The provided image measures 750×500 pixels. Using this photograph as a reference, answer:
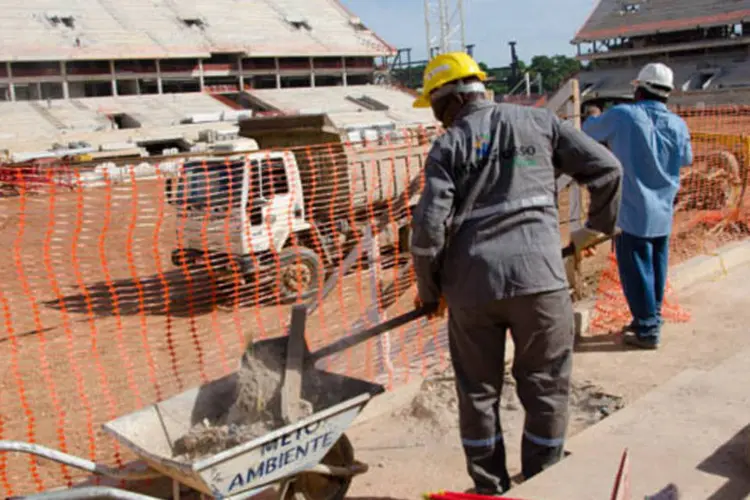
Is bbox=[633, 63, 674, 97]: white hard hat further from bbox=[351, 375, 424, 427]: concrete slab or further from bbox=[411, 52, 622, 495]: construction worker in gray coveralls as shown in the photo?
bbox=[351, 375, 424, 427]: concrete slab

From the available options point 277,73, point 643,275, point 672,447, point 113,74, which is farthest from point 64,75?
point 672,447

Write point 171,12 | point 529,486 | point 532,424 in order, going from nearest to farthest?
1. point 529,486
2. point 532,424
3. point 171,12

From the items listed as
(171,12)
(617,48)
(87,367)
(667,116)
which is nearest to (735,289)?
(667,116)

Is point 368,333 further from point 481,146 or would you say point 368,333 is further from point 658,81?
point 658,81

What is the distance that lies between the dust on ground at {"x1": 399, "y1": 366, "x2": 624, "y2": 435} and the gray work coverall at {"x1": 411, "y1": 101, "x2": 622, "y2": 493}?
124 centimetres

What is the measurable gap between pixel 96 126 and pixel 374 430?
115 feet

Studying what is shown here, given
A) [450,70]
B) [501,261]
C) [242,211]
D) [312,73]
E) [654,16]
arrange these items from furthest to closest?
1. [654,16]
2. [312,73]
3. [242,211]
4. [450,70]
5. [501,261]

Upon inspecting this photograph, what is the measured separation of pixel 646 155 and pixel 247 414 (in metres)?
3.47

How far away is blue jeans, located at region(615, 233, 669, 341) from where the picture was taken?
581cm

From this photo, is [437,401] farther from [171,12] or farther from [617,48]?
[617,48]

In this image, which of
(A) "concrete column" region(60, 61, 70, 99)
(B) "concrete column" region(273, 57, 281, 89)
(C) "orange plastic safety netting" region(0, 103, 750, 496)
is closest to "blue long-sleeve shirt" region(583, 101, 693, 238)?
(C) "orange plastic safety netting" region(0, 103, 750, 496)

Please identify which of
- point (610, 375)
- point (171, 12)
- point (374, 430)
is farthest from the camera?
point (171, 12)

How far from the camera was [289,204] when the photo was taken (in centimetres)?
1022

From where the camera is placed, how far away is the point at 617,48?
2408 inches
